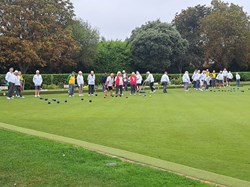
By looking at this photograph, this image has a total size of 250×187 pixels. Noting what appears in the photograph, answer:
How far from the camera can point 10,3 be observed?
46281 mm

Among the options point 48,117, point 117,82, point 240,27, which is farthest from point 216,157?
point 240,27

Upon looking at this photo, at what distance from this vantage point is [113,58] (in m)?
55.7

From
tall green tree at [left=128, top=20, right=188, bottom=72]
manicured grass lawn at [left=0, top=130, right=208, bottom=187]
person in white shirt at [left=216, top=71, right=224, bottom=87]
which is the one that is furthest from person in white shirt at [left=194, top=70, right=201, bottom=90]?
manicured grass lawn at [left=0, top=130, right=208, bottom=187]

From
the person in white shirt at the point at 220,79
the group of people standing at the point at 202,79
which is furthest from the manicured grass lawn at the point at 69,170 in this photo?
the person in white shirt at the point at 220,79

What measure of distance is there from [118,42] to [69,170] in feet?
172

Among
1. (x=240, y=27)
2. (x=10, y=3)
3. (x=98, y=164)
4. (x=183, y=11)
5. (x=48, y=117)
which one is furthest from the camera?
(x=183, y=11)

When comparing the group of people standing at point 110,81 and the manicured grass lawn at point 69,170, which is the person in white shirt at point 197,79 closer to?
the group of people standing at point 110,81

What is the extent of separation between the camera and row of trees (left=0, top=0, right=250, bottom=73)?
45125mm

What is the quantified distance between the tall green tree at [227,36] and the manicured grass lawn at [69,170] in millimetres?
56591

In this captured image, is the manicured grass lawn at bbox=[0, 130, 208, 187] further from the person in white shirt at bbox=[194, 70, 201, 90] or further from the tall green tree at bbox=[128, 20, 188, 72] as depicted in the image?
the tall green tree at bbox=[128, 20, 188, 72]

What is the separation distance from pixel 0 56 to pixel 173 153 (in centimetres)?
3864

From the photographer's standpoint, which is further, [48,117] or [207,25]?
[207,25]

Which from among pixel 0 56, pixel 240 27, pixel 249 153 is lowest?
pixel 249 153

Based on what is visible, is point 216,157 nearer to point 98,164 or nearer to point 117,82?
point 98,164
